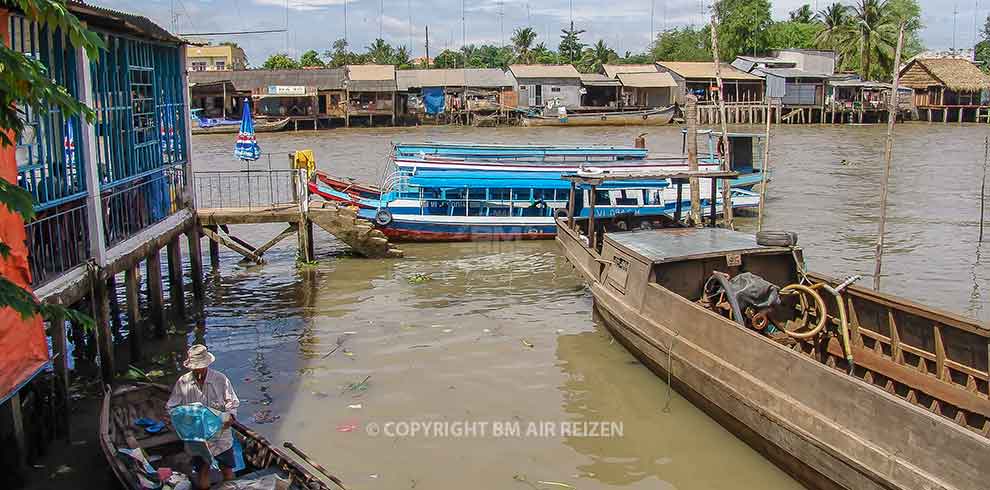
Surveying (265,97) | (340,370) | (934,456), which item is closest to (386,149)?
(265,97)

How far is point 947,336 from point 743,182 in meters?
15.8

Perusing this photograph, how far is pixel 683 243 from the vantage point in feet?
33.7

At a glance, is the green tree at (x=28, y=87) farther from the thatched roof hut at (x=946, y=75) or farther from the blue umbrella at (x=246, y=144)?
the thatched roof hut at (x=946, y=75)

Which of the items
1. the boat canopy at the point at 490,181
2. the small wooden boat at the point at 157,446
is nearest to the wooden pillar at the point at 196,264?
the boat canopy at the point at 490,181

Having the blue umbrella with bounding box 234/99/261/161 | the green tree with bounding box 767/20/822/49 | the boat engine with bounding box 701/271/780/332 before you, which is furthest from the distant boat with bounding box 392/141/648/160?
the green tree with bounding box 767/20/822/49

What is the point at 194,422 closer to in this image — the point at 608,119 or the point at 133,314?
the point at 133,314

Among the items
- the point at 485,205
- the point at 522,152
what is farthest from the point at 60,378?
the point at 522,152

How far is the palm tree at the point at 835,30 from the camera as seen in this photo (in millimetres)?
63438

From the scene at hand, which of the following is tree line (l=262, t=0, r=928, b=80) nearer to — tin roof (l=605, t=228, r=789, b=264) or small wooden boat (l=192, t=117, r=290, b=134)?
small wooden boat (l=192, t=117, r=290, b=134)

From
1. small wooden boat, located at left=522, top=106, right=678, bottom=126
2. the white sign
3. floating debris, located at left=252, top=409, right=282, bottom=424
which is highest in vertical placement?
the white sign

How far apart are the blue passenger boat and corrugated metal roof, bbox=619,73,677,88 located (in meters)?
39.1

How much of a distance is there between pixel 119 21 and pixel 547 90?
4867 centimetres

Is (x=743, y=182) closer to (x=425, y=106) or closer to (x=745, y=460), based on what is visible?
(x=745, y=460)

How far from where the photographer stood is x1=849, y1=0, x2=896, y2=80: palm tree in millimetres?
57938
